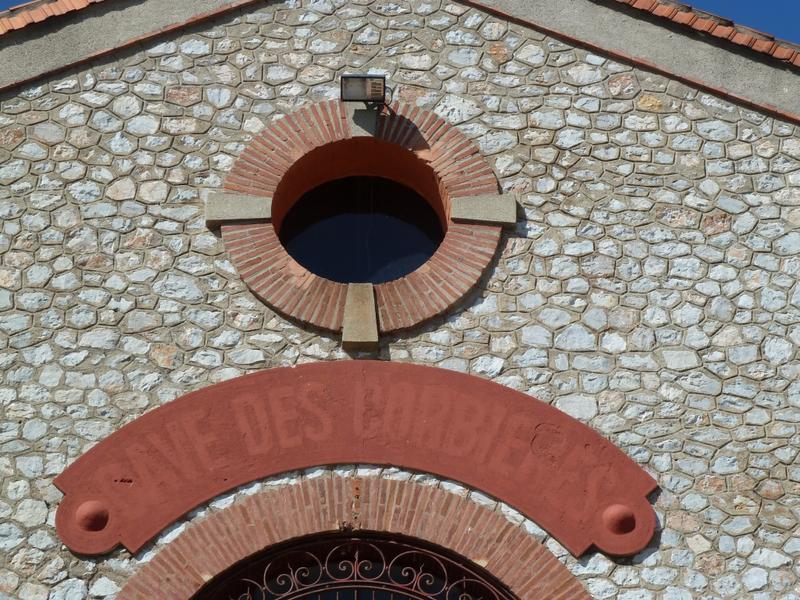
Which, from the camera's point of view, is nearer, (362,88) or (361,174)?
(362,88)

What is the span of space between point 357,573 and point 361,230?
2.89 m

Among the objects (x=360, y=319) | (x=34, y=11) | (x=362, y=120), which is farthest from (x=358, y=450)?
(x=34, y=11)

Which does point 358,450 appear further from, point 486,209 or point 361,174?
point 361,174

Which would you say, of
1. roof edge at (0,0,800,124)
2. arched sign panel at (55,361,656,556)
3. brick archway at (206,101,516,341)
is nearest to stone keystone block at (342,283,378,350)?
brick archway at (206,101,516,341)

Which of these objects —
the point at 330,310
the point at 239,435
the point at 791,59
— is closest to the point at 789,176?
the point at 791,59

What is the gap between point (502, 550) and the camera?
937 cm

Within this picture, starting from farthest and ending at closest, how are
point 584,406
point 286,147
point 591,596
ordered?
A: point 286,147, point 584,406, point 591,596

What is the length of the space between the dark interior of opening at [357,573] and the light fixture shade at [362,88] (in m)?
3.35

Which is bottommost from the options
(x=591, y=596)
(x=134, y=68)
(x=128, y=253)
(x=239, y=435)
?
(x=591, y=596)

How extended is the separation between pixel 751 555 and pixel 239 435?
3595mm

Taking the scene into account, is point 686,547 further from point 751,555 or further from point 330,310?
point 330,310

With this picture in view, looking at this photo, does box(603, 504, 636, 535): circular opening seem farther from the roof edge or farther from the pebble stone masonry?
the roof edge

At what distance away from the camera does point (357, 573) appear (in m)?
9.48

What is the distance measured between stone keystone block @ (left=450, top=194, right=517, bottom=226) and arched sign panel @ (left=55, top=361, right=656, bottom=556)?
130 cm
